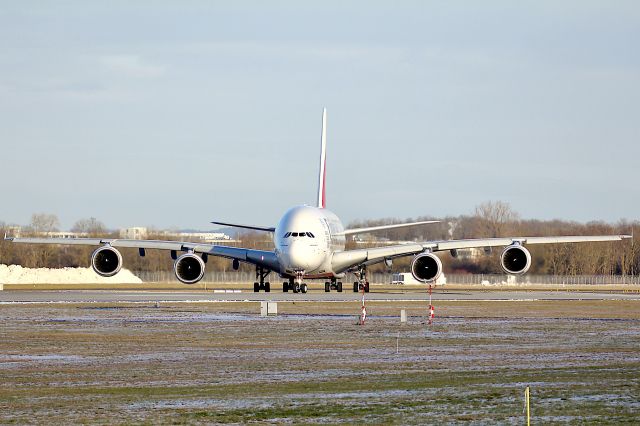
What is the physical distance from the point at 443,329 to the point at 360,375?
12924 mm

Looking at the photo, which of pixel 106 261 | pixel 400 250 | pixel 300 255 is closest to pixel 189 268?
pixel 106 261

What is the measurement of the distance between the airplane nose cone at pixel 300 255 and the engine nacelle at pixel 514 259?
9866mm

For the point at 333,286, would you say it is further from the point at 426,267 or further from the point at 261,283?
the point at 426,267

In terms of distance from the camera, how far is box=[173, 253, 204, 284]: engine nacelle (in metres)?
64.8

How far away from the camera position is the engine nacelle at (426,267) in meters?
63.5

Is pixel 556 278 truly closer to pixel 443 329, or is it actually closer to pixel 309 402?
pixel 443 329

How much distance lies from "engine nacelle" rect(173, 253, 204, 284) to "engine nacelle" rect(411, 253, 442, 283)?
37.1 ft

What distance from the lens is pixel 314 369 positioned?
22547mm

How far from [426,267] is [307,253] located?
6399mm

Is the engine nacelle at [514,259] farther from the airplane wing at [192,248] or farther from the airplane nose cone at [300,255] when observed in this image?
the airplane wing at [192,248]

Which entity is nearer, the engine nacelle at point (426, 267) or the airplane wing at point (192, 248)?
the engine nacelle at point (426, 267)

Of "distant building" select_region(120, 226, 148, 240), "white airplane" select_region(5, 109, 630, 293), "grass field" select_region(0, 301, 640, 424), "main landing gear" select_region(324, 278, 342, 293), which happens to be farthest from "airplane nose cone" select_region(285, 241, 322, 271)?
"distant building" select_region(120, 226, 148, 240)

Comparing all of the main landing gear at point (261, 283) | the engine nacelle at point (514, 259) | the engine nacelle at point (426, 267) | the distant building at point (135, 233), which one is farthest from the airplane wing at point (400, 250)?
the distant building at point (135, 233)

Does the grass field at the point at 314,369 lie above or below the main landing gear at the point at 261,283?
below
